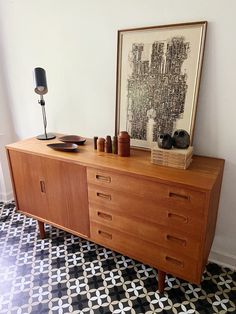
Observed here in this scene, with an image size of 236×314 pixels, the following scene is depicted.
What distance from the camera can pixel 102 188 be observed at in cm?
145

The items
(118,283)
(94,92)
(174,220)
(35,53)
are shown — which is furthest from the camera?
(35,53)

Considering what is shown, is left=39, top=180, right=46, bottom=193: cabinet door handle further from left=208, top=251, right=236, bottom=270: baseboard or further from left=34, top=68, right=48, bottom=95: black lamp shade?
left=208, top=251, right=236, bottom=270: baseboard

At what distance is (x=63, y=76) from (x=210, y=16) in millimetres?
1156

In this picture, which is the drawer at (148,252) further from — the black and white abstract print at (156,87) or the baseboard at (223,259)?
the black and white abstract print at (156,87)

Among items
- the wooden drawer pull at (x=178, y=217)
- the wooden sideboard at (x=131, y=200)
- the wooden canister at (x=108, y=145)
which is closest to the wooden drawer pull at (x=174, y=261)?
the wooden sideboard at (x=131, y=200)

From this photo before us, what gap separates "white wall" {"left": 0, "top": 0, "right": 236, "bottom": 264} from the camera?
136 cm

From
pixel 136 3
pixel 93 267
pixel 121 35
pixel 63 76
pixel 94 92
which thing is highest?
pixel 136 3

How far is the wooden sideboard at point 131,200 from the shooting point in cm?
122

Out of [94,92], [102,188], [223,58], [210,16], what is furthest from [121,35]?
[102,188]

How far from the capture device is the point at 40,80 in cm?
184

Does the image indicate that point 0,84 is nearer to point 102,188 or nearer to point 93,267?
point 102,188

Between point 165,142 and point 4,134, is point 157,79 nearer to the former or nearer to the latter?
point 165,142

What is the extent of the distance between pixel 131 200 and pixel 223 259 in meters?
0.90

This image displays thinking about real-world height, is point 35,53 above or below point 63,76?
above
